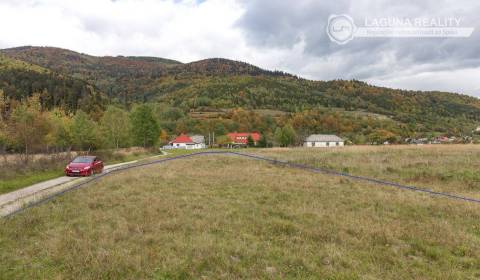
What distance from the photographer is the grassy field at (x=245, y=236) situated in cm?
598

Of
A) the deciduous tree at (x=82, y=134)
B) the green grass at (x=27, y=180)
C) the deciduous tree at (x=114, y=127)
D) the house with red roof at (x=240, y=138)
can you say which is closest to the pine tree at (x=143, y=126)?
the deciduous tree at (x=114, y=127)

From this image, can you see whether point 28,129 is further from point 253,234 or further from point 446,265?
point 446,265

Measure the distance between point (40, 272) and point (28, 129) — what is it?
2643 cm

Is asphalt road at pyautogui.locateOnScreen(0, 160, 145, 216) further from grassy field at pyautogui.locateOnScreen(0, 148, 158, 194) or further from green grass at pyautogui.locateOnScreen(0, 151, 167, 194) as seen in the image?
grassy field at pyautogui.locateOnScreen(0, 148, 158, 194)

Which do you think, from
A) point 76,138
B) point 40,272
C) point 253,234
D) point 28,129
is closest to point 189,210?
point 253,234

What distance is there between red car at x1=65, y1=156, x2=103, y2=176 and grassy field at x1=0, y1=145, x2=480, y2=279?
8.02 m

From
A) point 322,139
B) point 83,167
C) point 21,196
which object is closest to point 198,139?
point 322,139

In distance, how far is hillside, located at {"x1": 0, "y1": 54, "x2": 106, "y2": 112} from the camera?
364ft

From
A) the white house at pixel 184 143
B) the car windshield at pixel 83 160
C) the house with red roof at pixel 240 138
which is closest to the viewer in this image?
the car windshield at pixel 83 160

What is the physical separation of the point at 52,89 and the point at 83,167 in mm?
118608

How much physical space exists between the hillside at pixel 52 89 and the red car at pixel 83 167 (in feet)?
322

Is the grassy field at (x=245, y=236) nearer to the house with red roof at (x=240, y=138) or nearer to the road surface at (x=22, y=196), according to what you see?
the road surface at (x=22, y=196)

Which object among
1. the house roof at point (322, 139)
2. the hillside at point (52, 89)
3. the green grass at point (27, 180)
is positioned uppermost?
the hillside at point (52, 89)

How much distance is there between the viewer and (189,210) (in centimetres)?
1080
